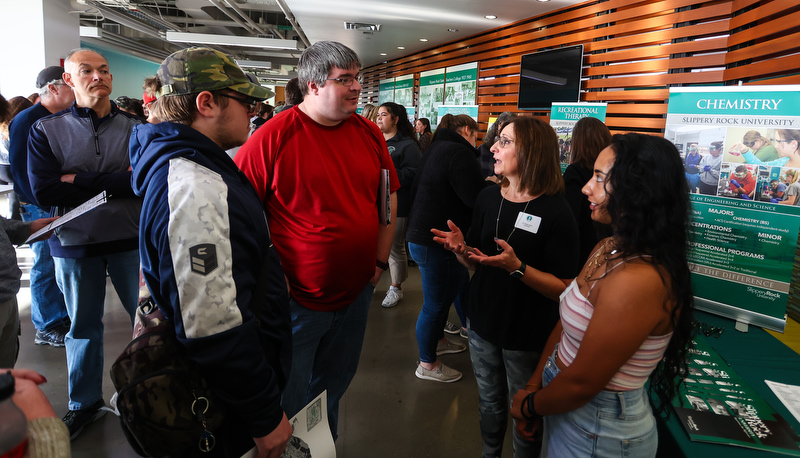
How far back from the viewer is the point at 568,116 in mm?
5113

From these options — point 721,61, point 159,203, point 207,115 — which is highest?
point 721,61

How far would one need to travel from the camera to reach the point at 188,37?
8984mm

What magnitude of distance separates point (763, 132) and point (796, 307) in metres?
0.94

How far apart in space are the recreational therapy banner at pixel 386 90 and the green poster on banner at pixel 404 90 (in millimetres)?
387

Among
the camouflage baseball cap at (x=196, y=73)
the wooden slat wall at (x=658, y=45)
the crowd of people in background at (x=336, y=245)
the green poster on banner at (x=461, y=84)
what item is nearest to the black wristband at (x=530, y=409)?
the crowd of people in background at (x=336, y=245)

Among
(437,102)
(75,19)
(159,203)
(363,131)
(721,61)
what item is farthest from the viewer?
(437,102)

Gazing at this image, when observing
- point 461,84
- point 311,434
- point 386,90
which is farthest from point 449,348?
point 386,90

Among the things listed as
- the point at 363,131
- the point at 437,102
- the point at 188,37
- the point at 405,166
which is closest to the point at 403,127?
the point at 405,166

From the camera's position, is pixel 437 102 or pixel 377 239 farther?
pixel 437 102

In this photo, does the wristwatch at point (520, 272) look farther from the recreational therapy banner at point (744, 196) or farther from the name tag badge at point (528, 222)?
the recreational therapy banner at point (744, 196)

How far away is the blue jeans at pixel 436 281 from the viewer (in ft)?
8.88

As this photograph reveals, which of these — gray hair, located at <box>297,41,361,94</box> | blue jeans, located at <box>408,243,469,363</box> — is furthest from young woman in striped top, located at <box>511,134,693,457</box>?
blue jeans, located at <box>408,243,469,363</box>

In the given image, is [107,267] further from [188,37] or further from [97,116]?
[188,37]

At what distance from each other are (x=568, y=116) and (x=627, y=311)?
455 centimetres
